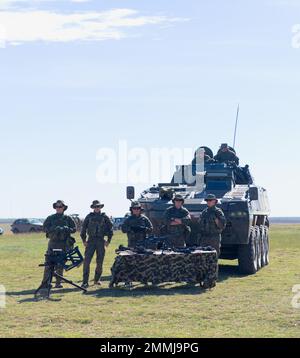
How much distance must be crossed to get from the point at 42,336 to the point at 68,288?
5750 mm

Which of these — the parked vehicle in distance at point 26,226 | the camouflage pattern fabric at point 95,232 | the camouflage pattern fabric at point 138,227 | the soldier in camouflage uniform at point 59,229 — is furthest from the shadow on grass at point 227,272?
the parked vehicle in distance at point 26,226

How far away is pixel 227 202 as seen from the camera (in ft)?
57.9

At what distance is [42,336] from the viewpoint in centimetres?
1007

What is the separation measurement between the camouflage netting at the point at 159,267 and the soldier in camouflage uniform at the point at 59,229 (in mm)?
1212

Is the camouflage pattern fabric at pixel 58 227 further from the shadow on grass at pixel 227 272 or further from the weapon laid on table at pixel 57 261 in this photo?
the shadow on grass at pixel 227 272

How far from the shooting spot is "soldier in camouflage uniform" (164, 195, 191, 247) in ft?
54.2

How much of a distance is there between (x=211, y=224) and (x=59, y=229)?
10.0 feet

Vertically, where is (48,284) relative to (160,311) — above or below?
above

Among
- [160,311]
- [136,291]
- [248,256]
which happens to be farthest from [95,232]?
[248,256]

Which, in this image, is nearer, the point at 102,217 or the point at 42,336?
the point at 42,336

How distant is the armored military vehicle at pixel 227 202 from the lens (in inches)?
693

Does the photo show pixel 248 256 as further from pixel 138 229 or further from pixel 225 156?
pixel 225 156
